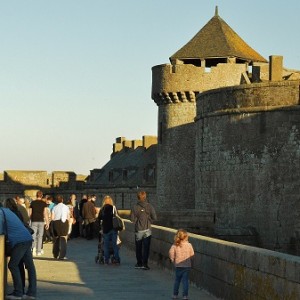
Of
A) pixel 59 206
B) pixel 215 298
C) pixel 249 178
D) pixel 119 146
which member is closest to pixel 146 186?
pixel 119 146

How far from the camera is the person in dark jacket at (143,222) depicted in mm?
18297

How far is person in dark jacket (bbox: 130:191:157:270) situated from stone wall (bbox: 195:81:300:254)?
35.8ft

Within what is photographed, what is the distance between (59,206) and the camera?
2062 cm

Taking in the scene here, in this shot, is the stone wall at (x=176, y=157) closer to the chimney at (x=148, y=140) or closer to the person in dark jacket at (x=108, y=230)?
the person in dark jacket at (x=108, y=230)

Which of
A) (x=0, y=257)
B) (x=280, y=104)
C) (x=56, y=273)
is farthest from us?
(x=280, y=104)

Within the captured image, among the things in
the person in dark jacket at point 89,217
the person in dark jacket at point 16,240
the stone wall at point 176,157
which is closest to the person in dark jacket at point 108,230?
the person in dark jacket at point 16,240

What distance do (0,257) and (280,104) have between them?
1941 cm

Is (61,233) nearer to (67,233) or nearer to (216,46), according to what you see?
(67,233)

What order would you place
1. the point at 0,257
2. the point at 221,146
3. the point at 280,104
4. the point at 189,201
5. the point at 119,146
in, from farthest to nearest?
1. the point at 119,146
2. the point at 189,201
3. the point at 221,146
4. the point at 280,104
5. the point at 0,257

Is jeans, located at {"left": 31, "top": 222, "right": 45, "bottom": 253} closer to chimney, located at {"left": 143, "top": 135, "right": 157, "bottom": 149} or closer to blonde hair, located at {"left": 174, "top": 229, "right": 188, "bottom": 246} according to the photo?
blonde hair, located at {"left": 174, "top": 229, "right": 188, "bottom": 246}

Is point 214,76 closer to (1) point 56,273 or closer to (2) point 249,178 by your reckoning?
(2) point 249,178

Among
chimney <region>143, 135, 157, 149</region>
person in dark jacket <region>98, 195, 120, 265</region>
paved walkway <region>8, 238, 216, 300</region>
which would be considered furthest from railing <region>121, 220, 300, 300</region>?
chimney <region>143, 135, 157, 149</region>

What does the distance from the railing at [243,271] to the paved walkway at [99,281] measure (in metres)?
0.33

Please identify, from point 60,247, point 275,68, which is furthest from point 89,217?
point 275,68
